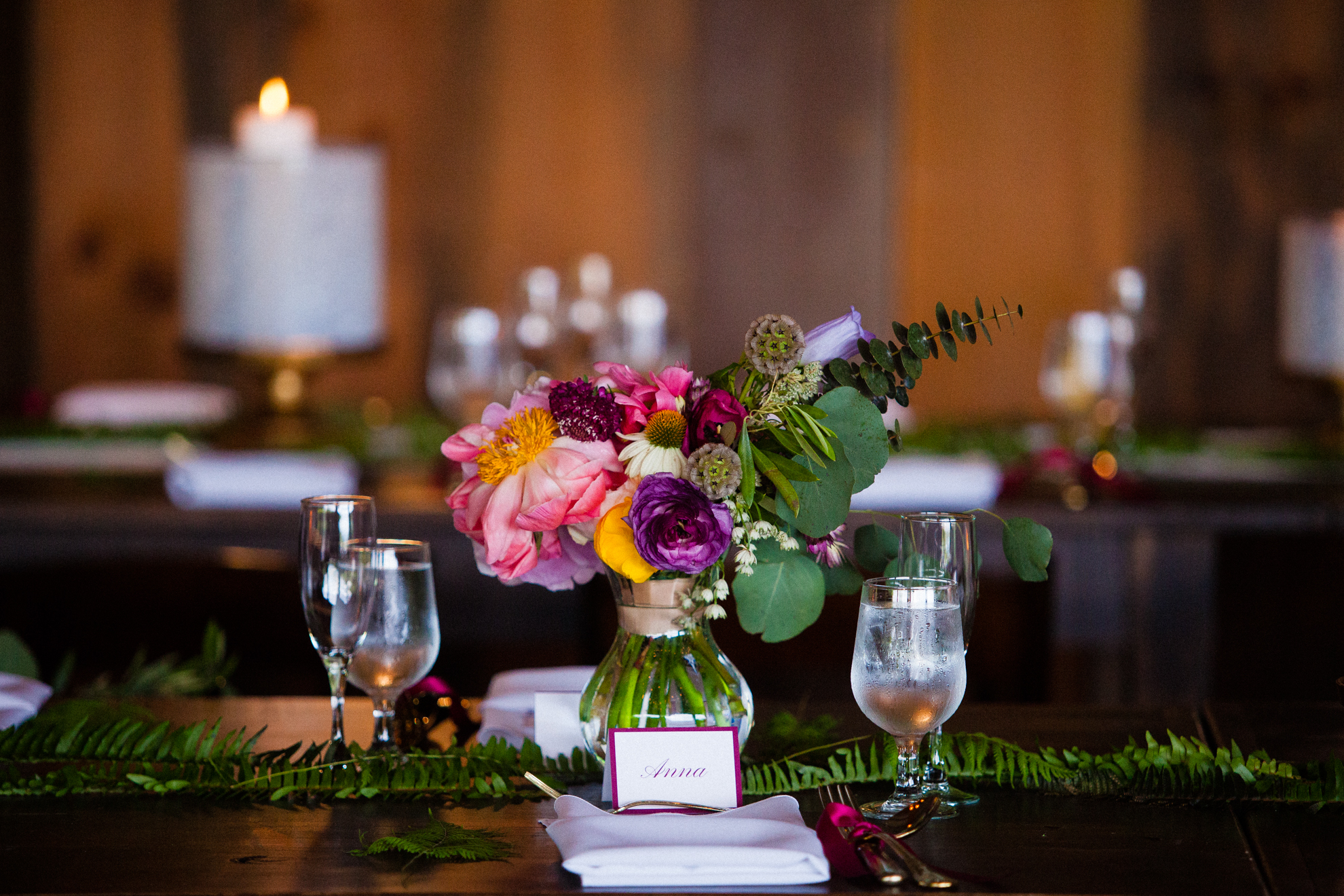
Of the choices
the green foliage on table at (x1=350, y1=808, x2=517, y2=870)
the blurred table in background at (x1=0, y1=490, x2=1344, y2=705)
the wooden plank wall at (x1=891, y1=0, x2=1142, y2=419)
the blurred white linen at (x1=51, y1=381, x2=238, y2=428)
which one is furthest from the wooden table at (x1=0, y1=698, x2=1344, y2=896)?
the wooden plank wall at (x1=891, y1=0, x2=1142, y2=419)

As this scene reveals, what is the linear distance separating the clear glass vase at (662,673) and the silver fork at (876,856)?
0.12 metres

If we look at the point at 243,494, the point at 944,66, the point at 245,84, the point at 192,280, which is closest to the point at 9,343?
the point at 245,84

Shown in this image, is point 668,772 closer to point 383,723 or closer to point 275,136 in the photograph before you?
point 383,723

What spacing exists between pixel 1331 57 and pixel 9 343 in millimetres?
2342

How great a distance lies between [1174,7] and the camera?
2.56 m

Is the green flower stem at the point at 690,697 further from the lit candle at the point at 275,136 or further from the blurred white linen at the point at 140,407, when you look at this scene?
the blurred white linen at the point at 140,407

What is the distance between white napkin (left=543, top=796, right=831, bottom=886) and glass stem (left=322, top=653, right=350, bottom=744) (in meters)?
0.22

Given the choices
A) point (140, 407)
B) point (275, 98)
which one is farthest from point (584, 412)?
point (140, 407)

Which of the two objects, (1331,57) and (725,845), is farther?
(1331,57)

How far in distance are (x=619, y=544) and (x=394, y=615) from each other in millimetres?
186

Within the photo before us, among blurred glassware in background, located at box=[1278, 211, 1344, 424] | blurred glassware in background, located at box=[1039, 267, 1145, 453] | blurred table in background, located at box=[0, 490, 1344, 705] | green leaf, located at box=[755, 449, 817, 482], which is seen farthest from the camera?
blurred glassware in background, located at box=[1278, 211, 1344, 424]

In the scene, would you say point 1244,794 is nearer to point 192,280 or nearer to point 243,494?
Answer: point 243,494

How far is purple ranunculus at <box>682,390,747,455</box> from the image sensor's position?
32.2 inches

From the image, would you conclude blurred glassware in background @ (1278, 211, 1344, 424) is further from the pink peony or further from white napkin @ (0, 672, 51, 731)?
white napkin @ (0, 672, 51, 731)
